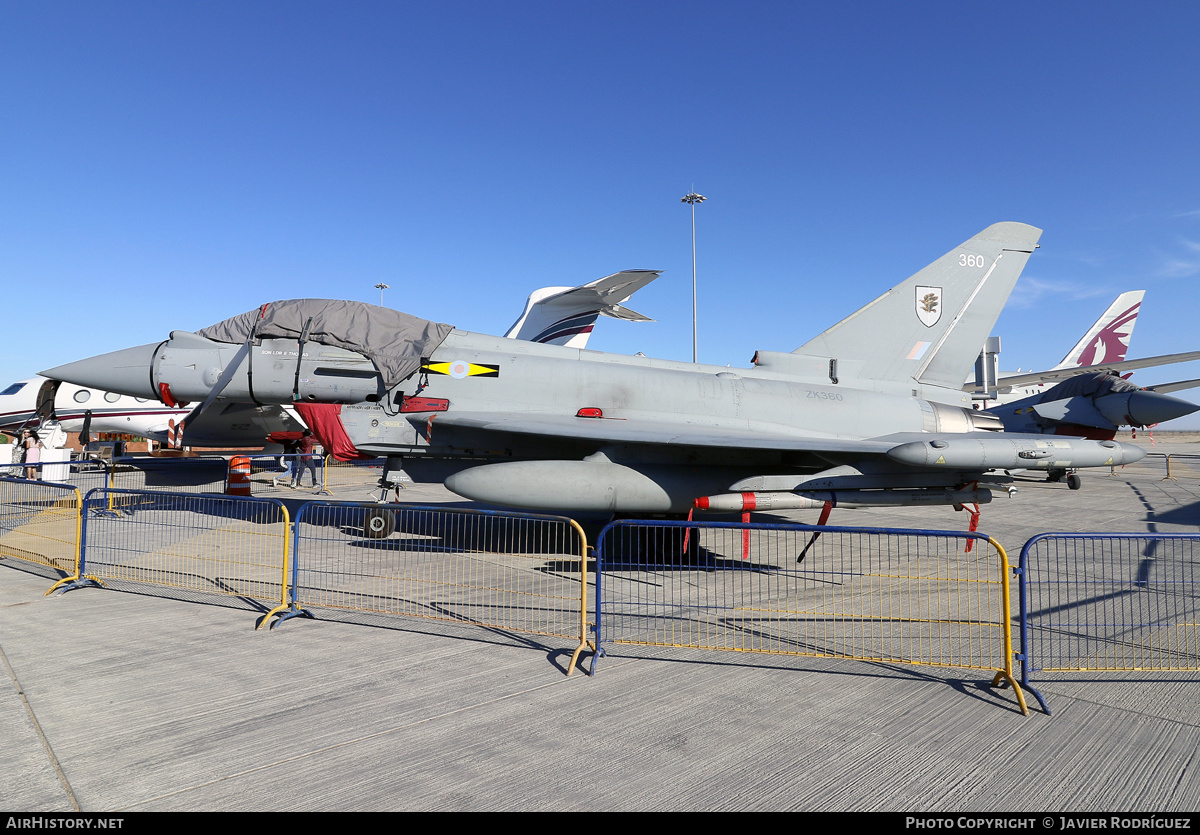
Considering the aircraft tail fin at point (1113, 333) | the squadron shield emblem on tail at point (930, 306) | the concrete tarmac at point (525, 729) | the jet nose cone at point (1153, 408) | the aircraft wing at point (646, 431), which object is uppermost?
the aircraft tail fin at point (1113, 333)

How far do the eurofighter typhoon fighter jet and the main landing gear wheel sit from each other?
28.5 inches

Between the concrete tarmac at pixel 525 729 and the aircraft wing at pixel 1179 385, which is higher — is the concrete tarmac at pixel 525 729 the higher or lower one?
the lower one

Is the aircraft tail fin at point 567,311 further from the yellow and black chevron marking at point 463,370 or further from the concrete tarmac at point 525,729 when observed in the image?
the concrete tarmac at point 525,729

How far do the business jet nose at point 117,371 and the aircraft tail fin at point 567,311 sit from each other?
25.0 ft

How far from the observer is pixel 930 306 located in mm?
9773

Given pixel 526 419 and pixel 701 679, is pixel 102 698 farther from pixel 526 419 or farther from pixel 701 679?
pixel 526 419

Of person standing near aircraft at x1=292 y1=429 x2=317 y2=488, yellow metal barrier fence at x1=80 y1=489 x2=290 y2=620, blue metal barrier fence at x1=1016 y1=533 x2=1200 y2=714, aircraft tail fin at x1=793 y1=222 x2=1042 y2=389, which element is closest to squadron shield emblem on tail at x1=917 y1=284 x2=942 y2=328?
aircraft tail fin at x1=793 y1=222 x2=1042 y2=389

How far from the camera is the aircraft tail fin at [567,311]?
14828 millimetres

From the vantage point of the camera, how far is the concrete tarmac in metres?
2.82

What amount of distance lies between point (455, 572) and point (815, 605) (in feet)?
12.4

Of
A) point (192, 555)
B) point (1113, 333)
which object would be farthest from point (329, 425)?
point (1113, 333)

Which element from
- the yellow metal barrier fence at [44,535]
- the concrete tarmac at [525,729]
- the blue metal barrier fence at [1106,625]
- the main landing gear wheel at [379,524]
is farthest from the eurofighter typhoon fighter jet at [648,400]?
the concrete tarmac at [525,729]

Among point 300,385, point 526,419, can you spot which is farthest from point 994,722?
point 300,385

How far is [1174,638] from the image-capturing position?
5.02 m
